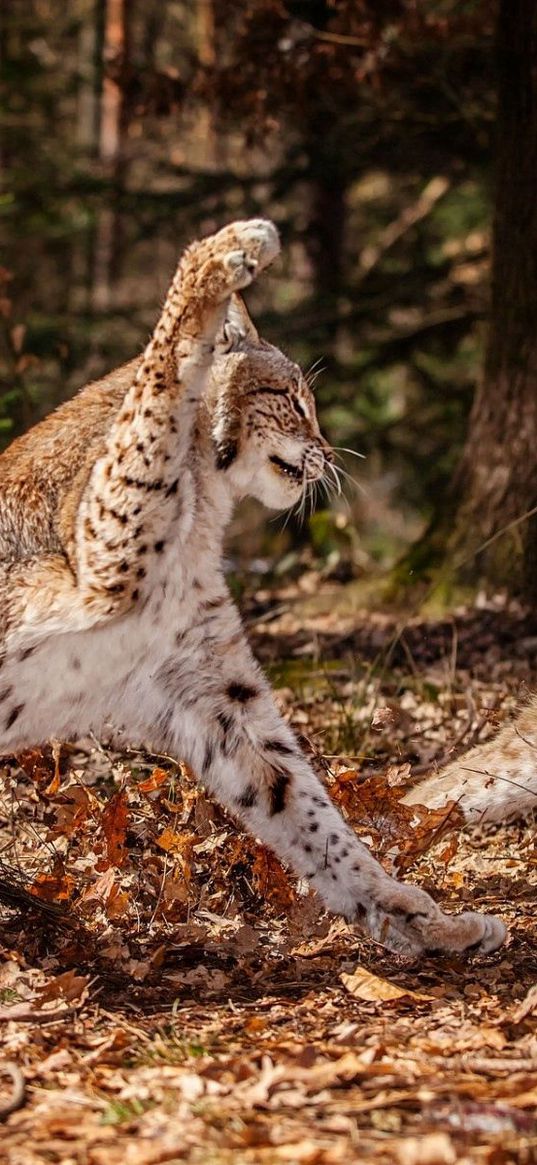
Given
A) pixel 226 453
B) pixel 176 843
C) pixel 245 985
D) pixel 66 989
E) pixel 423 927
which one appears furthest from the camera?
pixel 176 843

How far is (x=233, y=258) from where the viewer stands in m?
4.05

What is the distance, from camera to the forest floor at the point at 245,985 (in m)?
2.98

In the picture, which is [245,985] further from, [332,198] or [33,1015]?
[332,198]

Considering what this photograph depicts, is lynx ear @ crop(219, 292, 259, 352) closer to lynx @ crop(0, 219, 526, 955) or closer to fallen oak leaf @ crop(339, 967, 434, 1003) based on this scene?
lynx @ crop(0, 219, 526, 955)

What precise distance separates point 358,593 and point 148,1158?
19.6 ft

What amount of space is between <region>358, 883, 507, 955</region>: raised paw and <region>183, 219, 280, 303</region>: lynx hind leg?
1.90 m

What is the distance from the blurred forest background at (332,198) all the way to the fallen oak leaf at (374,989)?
8.11 feet

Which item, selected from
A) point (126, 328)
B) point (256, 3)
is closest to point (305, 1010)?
point (256, 3)

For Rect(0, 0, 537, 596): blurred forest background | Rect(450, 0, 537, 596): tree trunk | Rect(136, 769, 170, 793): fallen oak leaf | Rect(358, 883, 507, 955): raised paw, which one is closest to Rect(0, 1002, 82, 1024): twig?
Rect(358, 883, 507, 955): raised paw

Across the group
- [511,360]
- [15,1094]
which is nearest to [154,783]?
[15,1094]

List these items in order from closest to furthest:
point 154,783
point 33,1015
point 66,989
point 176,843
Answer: point 33,1015 → point 66,989 → point 176,843 → point 154,783

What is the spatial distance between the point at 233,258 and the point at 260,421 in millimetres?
719

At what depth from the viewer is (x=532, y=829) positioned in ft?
18.4

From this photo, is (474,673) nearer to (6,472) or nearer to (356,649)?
(356,649)
